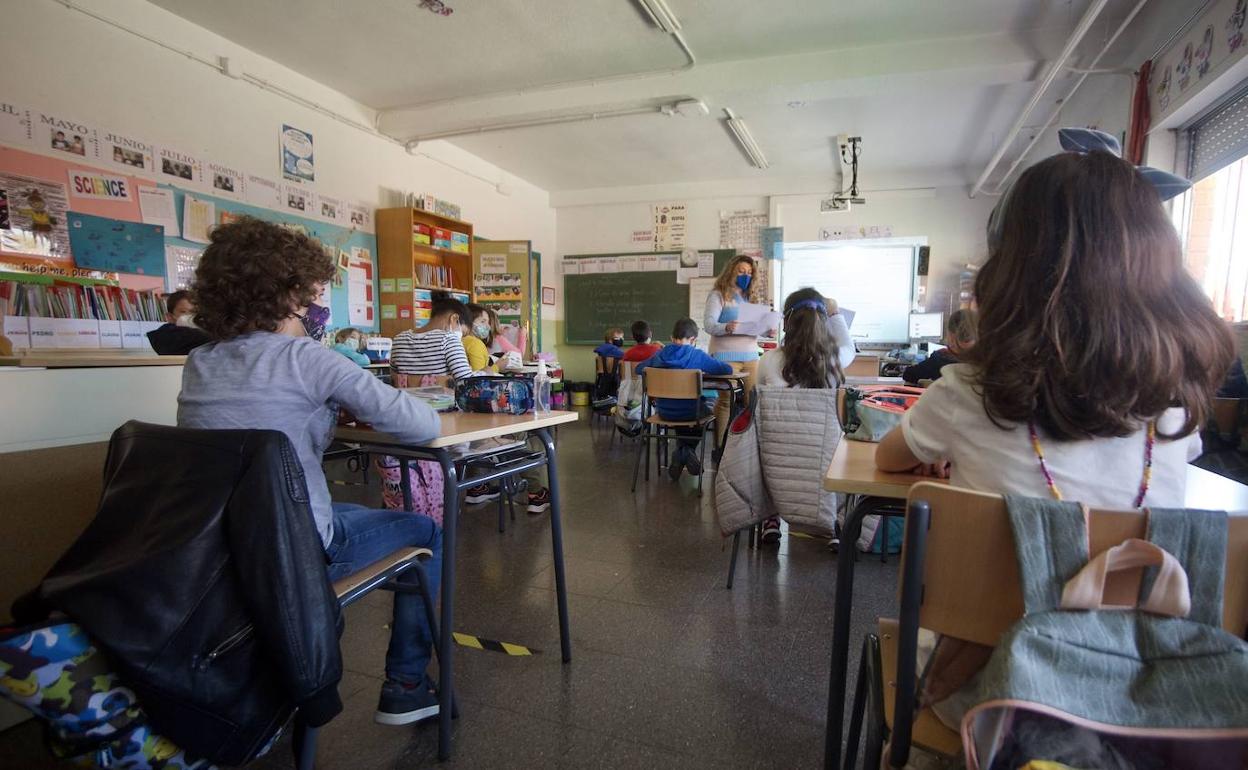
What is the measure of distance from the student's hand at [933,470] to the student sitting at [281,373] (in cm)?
97

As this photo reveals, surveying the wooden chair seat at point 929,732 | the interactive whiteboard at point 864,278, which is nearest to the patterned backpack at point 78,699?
the wooden chair seat at point 929,732

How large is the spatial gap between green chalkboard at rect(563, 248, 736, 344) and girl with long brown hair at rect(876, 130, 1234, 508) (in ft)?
23.1

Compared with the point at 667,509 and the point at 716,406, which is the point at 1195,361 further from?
the point at 716,406

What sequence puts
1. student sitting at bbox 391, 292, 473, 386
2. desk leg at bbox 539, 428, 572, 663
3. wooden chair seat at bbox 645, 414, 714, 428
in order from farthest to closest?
1. wooden chair seat at bbox 645, 414, 714, 428
2. student sitting at bbox 391, 292, 473, 386
3. desk leg at bbox 539, 428, 572, 663

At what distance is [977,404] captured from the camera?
812 mm

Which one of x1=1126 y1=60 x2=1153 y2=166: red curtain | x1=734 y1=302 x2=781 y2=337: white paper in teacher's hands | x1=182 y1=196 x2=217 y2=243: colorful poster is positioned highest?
x1=1126 y1=60 x2=1153 y2=166: red curtain

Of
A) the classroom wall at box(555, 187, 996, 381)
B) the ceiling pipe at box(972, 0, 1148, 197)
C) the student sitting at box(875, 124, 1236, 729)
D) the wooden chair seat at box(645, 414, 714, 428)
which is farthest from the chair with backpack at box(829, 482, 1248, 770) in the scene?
the classroom wall at box(555, 187, 996, 381)

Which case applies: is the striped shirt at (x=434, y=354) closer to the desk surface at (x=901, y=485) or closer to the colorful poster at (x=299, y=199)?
the desk surface at (x=901, y=485)

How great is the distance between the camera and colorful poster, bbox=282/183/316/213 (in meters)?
4.57

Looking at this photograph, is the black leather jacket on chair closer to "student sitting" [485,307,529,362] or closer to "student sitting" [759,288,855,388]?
"student sitting" [759,288,855,388]

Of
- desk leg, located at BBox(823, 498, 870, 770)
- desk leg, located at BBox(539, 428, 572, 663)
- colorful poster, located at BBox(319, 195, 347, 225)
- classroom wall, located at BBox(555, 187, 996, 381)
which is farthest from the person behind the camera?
classroom wall, located at BBox(555, 187, 996, 381)

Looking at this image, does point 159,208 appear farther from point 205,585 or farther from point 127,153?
point 205,585

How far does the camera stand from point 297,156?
464 centimetres

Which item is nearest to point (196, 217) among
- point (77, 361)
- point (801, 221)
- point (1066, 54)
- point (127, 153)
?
point (127, 153)
